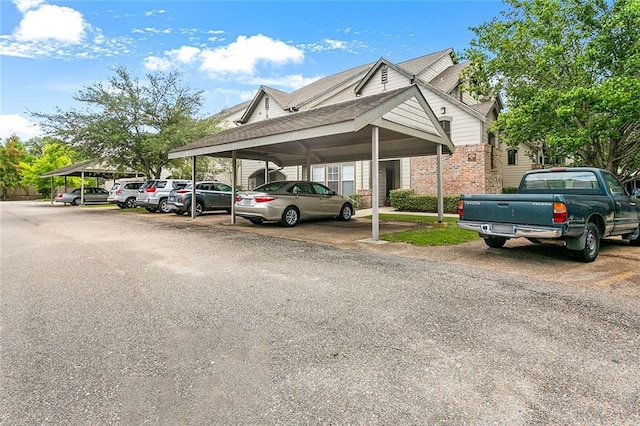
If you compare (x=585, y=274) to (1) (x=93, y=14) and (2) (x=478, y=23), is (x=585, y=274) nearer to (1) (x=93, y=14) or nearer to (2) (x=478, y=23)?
(2) (x=478, y=23)

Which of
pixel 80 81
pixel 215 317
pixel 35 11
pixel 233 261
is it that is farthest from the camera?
pixel 80 81

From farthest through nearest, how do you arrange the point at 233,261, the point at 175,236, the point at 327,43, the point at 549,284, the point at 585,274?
the point at 327,43 → the point at 175,236 → the point at 233,261 → the point at 585,274 → the point at 549,284

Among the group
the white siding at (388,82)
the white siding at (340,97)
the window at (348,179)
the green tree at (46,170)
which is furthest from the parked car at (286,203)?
the green tree at (46,170)

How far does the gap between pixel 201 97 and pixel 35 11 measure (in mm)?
11243

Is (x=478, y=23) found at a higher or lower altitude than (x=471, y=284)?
higher

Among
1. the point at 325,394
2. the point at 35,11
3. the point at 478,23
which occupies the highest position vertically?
the point at 478,23

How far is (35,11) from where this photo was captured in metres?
11.3

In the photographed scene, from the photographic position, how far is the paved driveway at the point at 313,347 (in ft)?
7.03

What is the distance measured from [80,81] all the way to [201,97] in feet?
22.0

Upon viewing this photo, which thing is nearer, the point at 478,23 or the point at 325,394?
the point at 325,394

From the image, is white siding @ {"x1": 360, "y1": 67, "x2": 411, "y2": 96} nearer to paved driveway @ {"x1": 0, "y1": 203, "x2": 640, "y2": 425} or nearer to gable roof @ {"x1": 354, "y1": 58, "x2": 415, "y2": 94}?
gable roof @ {"x1": 354, "y1": 58, "x2": 415, "y2": 94}

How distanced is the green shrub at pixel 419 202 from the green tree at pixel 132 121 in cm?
1253

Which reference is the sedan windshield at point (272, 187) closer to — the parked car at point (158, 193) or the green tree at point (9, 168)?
the parked car at point (158, 193)

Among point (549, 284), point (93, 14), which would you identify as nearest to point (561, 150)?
point (549, 284)
